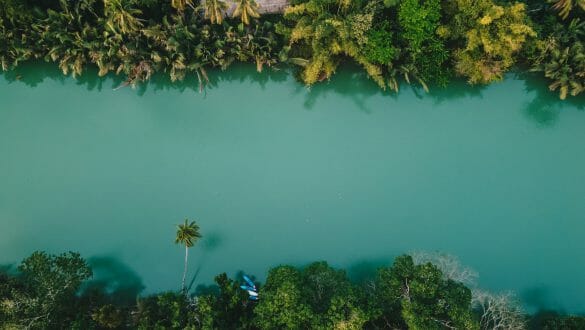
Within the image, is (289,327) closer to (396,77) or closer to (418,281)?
(418,281)

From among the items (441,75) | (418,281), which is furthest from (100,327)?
(441,75)

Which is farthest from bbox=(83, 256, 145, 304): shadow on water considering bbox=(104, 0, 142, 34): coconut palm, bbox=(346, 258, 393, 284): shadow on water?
bbox=(104, 0, 142, 34): coconut palm

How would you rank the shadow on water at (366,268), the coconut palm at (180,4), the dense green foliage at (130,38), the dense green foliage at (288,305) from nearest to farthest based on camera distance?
the dense green foliage at (288,305)
the coconut palm at (180,4)
the dense green foliage at (130,38)
the shadow on water at (366,268)

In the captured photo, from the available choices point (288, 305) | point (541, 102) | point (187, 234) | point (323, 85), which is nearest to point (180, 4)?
point (323, 85)

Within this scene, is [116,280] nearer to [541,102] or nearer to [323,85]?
[323,85]

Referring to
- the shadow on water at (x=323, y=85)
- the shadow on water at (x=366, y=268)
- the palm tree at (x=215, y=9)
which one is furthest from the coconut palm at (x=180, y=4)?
the shadow on water at (x=366, y=268)

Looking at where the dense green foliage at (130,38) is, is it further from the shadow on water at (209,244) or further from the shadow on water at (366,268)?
the shadow on water at (366,268)
